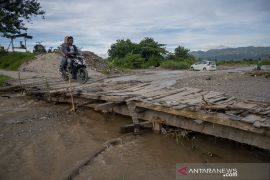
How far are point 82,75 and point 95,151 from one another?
5668 mm

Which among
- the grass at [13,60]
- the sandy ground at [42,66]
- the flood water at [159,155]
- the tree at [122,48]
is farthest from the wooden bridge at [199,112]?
the tree at [122,48]

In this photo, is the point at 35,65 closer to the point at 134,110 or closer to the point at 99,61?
the point at 99,61

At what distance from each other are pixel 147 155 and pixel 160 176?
0.81 m

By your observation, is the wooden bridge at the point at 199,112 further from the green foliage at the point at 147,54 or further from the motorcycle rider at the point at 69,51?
the green foliage at the point at 147,54

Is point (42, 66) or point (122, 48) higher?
point (122, 48)

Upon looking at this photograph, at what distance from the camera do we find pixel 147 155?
16.2 feet

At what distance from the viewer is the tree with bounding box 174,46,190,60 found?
44.9 metres

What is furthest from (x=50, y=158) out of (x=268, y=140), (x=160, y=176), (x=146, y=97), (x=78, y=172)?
(x=268, y=140)

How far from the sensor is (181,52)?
45.1 meters

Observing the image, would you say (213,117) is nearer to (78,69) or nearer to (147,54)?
(78,69)

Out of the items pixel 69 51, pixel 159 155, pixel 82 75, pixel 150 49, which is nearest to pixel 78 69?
pixel 82 75

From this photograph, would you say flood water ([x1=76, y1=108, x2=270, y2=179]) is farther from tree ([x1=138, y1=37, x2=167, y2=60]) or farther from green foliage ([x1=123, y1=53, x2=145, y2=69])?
tree ([x1=138, y1=37, x2=167, y2=60])

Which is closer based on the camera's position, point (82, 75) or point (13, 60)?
point (82, 75)

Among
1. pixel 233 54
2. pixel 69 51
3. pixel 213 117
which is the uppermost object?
pixel 233 54
